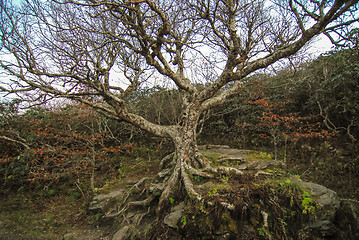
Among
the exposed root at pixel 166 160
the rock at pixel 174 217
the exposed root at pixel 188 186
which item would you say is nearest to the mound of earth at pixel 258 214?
the rock at pixel 174 217

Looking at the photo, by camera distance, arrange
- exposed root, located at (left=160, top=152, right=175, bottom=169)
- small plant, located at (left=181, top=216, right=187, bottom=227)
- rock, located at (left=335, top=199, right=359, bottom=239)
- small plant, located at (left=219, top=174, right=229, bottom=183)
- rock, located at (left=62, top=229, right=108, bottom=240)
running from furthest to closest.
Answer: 1. exposed root, located at (left=160, top=152, right=175, bottom=169)
2. rock, located at (left=62, top=229, right=108, bottom=240)
3. small plant, located at (left=219, top=174, right=229, bottom=183)
4. small plant, located at (left=181, top=216, right=187, bottom=227)
5. rock, located at (left=335, top=199, right=359, bottom=239)

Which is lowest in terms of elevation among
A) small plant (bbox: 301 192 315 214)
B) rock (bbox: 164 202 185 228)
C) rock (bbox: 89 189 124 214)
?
small plant (bbox: 301 192 315 214)

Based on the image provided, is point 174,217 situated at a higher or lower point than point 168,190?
lower

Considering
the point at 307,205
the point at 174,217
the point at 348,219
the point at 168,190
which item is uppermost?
the point at 168,190

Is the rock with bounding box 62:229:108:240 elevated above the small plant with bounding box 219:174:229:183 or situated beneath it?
situated beneath

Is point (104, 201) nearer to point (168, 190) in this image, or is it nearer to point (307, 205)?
point (168, 190)

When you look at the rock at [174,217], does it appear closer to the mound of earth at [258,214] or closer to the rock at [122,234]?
the mound of earth at [258,214]

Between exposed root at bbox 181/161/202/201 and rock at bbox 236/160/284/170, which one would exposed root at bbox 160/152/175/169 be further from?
rock at bbox 236/160/284/170

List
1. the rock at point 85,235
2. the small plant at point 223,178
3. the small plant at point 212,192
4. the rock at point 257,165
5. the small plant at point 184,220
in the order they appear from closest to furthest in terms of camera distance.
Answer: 1. the small plant at point 184,220
2. the small plant at point 212,192
3. the small plant at point 223,178
4. the rock at point 85,235
5. the rock at point 257,165

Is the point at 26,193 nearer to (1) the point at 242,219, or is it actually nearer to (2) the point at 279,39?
(1) the point at 242,219

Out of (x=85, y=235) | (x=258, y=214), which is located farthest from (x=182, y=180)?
(x=85, y=235)

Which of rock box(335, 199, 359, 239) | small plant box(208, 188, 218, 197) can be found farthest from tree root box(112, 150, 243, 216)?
rock box(335, 199, 359, 239)

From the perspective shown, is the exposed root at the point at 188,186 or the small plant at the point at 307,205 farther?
the exposed root at the point at 188,186

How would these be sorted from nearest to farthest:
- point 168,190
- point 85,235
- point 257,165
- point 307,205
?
point 307,205 → point 168,190 → point 85,235 → point 257,165
